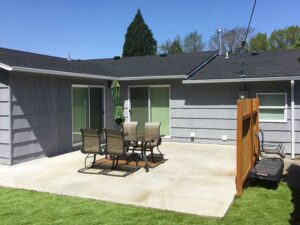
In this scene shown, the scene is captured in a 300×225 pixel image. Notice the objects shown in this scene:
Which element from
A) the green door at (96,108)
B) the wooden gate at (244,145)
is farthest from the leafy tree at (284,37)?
the wooden gate at (244,145)

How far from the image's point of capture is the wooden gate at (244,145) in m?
5.46

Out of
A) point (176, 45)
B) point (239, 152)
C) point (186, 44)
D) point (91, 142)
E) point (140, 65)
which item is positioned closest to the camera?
point (239, 152)

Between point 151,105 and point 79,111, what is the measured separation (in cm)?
303

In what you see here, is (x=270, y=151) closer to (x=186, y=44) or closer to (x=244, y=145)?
(x=244, y=145)

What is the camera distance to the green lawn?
14.5ft

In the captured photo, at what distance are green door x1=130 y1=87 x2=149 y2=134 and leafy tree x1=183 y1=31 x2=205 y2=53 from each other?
31.1 meters

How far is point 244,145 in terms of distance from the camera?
615 centimetres

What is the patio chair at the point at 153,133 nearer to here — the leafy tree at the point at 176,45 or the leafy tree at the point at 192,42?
the leafy tree at the point at 176,45

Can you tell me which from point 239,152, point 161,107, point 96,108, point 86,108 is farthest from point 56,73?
point 239,152

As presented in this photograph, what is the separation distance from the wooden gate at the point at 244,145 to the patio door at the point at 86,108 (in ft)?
19.0

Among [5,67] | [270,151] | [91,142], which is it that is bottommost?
[270,151]

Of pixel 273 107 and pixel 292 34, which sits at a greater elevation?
pixel 292 34

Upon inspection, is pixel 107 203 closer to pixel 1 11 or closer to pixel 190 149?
pixel 190 149

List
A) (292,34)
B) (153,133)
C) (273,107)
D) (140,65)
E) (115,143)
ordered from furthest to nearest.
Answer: (292,34), (140,65), (273,107), (153,133), (115,143)
